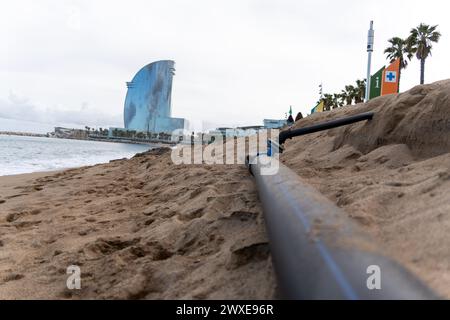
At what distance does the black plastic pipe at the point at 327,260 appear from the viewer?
116 cm

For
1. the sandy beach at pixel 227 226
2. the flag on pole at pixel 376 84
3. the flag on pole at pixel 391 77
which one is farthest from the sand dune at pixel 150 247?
the flag on pole at pixel 376 84

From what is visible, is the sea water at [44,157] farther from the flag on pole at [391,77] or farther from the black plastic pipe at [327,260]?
the black plastic pipe at [327,260]

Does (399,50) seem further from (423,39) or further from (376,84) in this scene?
(376,84)

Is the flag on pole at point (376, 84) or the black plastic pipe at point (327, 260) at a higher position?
the flag on pole at point (376, 84)

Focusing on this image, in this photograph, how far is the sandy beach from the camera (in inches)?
73.9

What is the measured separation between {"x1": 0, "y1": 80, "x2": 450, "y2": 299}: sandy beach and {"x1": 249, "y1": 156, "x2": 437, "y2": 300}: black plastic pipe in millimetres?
165

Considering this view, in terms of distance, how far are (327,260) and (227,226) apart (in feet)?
5.21

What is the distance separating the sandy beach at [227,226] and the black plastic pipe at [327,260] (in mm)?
165

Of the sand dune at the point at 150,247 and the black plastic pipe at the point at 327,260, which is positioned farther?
the sand dune at the point at 150,247

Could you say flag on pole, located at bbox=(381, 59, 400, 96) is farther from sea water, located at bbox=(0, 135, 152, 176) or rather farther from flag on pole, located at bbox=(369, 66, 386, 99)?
sea water, located at bbox=(0, 135, 152, 176)

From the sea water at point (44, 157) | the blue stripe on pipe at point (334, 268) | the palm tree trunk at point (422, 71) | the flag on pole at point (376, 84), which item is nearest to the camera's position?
the blue stripe on pipe at point (334, 268)

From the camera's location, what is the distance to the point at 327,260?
4.21 feet

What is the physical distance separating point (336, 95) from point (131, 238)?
51.3 metres

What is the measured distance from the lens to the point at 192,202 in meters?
3.83
